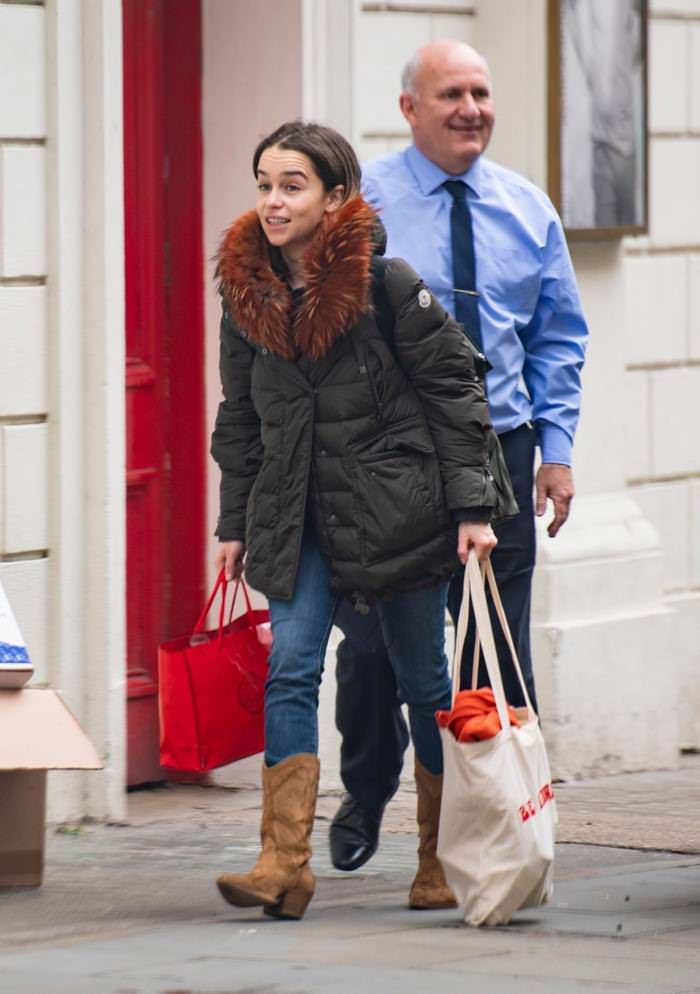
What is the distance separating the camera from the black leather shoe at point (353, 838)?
22.5ft

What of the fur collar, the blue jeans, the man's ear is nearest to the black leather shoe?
the blue jeans

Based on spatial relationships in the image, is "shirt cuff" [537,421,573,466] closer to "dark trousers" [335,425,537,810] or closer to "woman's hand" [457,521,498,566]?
"dark trousers" [335,425,537,810]

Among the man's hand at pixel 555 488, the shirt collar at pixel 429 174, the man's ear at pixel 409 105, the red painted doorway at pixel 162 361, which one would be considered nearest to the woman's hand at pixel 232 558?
the man's hand at pixel 555 488

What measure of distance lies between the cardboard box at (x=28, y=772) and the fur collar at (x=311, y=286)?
105 cm

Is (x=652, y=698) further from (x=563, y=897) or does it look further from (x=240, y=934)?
(x=240, y=934)

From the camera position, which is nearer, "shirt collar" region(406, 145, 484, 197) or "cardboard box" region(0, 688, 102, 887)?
"cardboard box" region(0, 688, 102, 887)

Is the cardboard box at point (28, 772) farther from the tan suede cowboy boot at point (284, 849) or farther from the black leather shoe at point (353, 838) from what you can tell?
the black leather shoe at point (353, 838)

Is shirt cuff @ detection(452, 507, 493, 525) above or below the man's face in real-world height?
below

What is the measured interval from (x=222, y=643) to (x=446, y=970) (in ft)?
4.03

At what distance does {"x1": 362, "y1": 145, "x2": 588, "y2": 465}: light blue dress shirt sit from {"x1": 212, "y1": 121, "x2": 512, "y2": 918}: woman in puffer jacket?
581 millimetres

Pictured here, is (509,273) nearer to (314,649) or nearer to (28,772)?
(314,649)

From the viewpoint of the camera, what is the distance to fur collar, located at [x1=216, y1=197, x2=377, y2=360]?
6113 millimetres

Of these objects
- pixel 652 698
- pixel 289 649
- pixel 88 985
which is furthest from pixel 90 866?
pixel 652 698

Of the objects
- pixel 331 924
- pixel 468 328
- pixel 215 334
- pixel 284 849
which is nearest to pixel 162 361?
pixel 215 334
